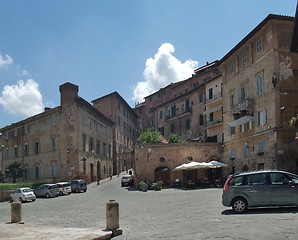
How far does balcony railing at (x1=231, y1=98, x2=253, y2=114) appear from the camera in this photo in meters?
29.7

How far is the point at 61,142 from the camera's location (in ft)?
136

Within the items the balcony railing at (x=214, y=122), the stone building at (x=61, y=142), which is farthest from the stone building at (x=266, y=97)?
the stone building at (x=61, y=142)

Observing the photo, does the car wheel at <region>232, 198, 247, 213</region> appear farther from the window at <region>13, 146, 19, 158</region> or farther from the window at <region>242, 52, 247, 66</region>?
the window at <region>13, 146, 19, 158</region>

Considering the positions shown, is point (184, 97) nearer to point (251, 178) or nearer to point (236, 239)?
point (251, 178)

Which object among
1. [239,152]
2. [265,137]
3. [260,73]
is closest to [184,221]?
[265,137]

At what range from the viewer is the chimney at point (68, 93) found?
41594mm

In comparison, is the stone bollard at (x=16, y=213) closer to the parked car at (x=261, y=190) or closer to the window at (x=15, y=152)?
the parked car at (x=261, y=190)

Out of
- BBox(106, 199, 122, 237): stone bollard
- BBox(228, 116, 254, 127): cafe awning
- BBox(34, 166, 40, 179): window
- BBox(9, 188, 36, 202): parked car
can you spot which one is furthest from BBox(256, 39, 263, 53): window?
BBox(34, 166, 40, 179): window

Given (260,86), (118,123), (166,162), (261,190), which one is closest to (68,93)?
(166,162)

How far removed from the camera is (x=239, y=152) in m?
32.6

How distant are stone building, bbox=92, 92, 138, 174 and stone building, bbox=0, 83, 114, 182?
895 centimetres

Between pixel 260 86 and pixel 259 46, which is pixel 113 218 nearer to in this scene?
pixel 260 86

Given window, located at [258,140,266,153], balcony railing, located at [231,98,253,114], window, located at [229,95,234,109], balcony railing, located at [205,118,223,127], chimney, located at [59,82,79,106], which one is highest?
chimney, located at [59,82,79,106]

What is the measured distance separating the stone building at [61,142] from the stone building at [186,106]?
40.0 feet
